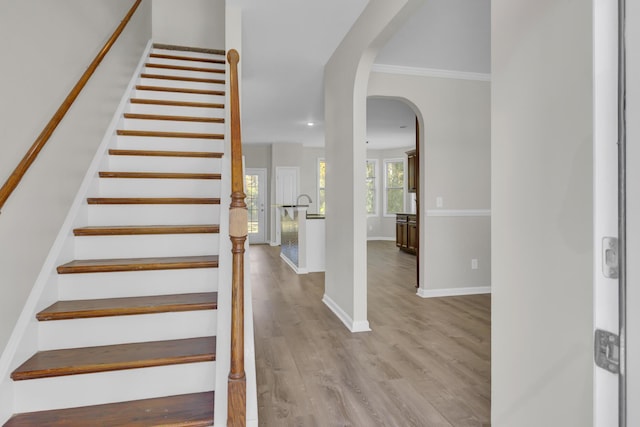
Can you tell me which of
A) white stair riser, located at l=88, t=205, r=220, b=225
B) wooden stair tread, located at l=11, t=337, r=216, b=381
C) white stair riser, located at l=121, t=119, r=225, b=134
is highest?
white stair riser, located at l=121, t=119, r=225, b=134

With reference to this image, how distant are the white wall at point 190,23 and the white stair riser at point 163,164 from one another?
3096mm

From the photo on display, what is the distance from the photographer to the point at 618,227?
2.06 ft

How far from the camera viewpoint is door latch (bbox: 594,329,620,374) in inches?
24.5

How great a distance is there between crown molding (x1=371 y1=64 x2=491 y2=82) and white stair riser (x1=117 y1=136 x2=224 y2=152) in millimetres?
2065

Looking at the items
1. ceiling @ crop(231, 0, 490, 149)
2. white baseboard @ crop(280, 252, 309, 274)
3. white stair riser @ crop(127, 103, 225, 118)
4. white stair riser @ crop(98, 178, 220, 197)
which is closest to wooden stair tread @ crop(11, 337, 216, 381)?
white stair riser @ crop(98, 178, 220, 197)

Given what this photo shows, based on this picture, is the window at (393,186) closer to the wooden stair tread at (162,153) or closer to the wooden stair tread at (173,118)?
the wooden stair tread at (173,118)

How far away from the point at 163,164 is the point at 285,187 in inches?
256

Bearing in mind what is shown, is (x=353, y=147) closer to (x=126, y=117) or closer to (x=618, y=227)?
(x=126, y=117)

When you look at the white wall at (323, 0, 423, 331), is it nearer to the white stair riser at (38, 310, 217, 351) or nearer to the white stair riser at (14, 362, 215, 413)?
the white stair riser at (38, 310, 217, 351)

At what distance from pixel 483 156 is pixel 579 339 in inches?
144

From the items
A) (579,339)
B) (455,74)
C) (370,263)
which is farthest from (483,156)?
(579,339)

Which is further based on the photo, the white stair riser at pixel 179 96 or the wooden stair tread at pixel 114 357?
the white stair riser at pixel 179 96

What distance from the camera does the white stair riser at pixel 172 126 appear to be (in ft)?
10.1

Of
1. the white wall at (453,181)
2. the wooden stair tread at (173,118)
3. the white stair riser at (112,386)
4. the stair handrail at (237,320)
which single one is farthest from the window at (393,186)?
the stair handrail at (237,320)
